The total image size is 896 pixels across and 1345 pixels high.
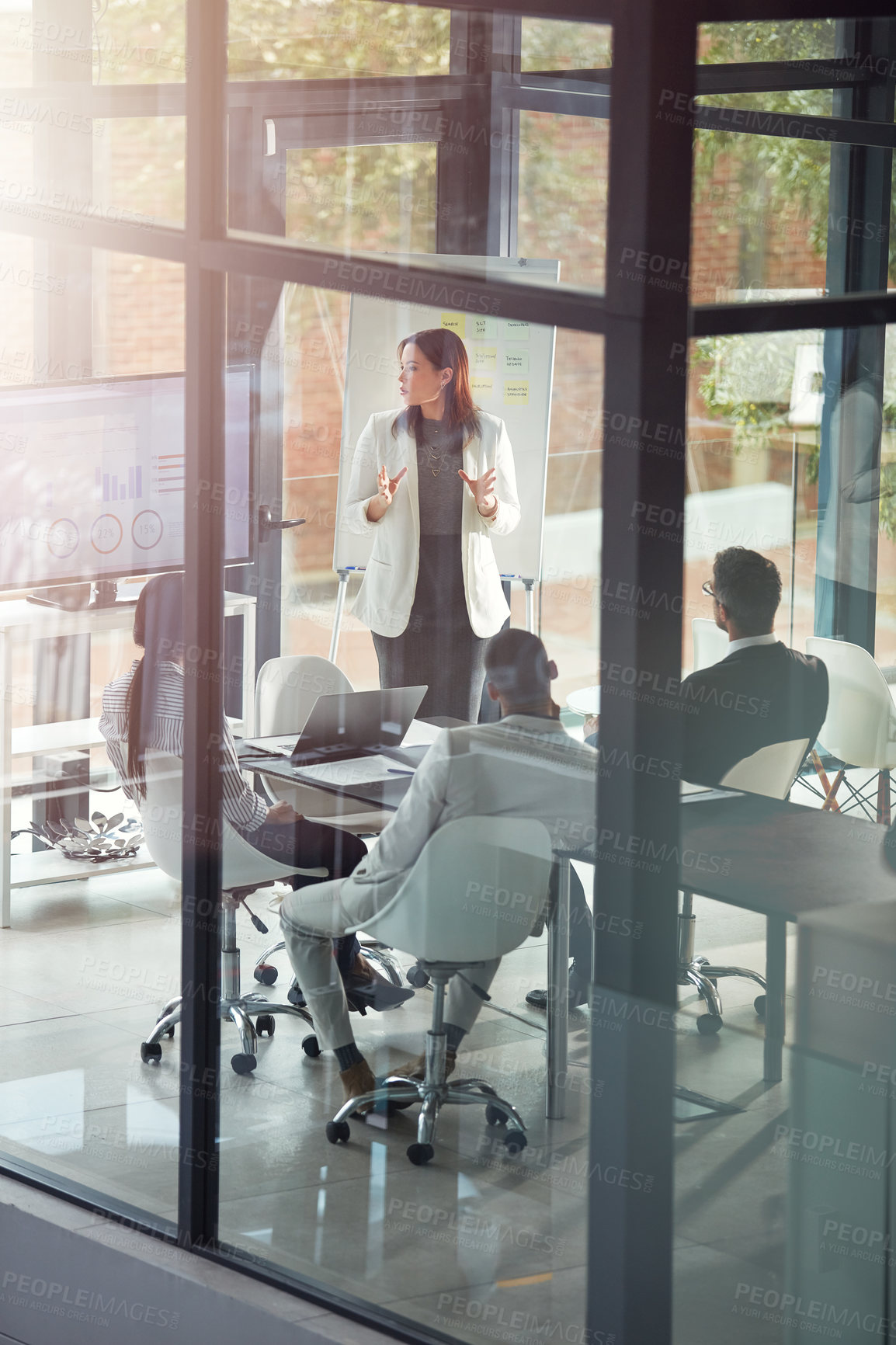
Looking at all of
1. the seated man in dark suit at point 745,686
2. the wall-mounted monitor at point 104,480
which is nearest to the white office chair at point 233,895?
the wall-mounted monitor at point 104,480

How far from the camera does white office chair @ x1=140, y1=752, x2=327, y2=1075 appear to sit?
266cm

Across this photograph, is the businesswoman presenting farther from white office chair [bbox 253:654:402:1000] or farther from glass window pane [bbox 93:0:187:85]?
glass window pane [bbox 93:0:187:85]

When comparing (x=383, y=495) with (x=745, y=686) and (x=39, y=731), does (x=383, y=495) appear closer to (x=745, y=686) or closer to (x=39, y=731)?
(x=745, y=686)

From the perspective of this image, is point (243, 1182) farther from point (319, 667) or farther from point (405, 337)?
point (405, 337)

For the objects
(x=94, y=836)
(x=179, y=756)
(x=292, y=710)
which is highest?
(x=292, y=710)

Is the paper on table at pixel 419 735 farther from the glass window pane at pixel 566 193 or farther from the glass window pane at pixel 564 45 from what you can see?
the glass window pane at pixel 564 45

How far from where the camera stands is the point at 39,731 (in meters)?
3.58

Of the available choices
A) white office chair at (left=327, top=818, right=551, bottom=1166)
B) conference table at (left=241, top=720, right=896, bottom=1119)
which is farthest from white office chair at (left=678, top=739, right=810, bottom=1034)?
white office chair at (left=327, top=818, right=551, bottom=1166)

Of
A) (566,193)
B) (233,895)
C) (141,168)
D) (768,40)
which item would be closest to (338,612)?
(233,895)

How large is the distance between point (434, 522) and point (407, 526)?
0.21 feet

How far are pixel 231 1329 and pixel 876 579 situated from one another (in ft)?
6.73

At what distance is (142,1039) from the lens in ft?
9.64

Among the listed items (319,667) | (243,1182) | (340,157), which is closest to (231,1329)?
(243,1182)

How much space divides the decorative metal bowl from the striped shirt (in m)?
0.08
